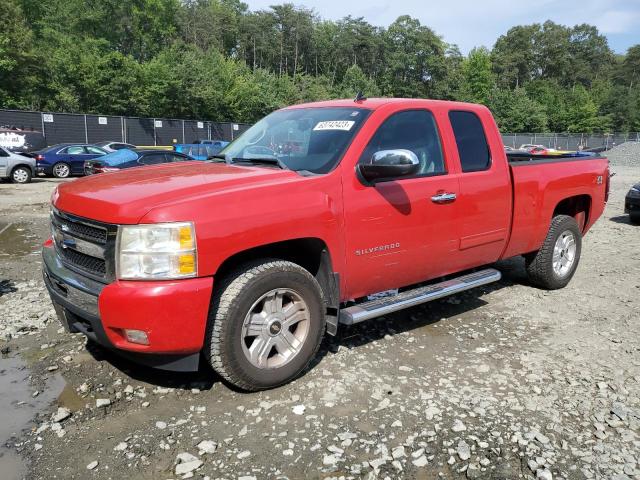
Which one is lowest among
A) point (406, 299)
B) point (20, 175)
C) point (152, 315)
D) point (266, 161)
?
point (20, 175)

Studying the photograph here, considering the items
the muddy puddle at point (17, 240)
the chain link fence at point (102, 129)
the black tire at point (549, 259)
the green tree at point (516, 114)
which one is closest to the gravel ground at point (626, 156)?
the chain link fence at point (102, 129)

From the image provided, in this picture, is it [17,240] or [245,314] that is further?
[17,240]

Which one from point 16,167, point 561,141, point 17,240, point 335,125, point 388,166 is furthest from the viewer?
point 561,141

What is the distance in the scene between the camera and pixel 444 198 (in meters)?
4.27

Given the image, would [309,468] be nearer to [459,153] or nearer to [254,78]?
[459,153]

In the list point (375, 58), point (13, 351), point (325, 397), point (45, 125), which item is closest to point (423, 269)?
point (325, 397)

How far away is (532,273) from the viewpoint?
5879 millimetres

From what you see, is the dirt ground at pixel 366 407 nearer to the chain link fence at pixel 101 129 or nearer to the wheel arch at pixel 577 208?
the wheel arch at pixel 577 208

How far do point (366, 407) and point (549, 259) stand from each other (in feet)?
11.0

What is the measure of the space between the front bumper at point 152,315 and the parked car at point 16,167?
17927 millimetres

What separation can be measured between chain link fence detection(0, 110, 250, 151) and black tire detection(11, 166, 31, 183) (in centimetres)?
532

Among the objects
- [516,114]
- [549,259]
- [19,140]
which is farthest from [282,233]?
[516,114]

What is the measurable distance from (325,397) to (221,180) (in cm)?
160

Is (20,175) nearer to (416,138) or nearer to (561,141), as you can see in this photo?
(416,138)
